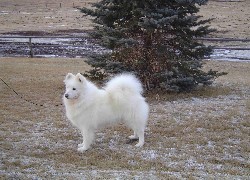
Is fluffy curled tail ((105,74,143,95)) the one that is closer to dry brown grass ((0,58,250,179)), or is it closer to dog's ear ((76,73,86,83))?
dog's ear ((76,73,86,83))

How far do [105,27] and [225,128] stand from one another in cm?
533

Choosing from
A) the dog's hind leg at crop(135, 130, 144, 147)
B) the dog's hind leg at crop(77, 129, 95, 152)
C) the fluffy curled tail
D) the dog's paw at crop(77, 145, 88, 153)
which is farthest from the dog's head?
the dog's hind leg at crop(135, 130, 144, 147)

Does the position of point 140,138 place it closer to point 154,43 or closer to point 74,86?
point 74,86

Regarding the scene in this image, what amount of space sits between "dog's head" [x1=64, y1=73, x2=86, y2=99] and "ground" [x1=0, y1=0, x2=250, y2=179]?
3.36ft

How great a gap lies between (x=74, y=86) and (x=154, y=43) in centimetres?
599

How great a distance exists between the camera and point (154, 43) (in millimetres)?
12789

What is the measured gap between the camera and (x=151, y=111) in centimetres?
1045

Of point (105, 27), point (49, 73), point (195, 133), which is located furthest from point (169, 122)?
point (49, 73)

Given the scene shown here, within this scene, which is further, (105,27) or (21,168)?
(105,27)

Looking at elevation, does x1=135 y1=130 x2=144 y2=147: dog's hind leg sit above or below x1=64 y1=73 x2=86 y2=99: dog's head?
below

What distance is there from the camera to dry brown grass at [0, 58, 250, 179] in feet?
21.1

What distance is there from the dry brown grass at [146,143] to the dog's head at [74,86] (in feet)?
3.36

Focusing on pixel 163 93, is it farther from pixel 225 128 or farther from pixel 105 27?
pixel 225 128

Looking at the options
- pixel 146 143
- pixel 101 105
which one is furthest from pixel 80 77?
pixel 146 143
